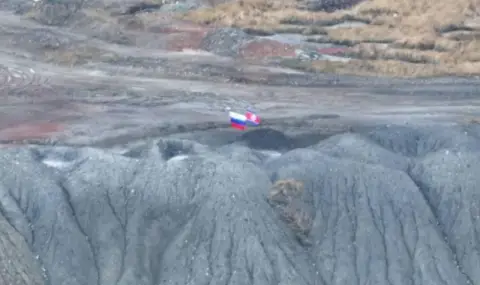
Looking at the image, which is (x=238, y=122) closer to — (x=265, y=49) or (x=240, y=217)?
(x=240, y=217)

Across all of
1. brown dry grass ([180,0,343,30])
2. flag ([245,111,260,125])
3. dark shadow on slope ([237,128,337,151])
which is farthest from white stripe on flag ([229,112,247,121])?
brown dry grass ([180,0,343,30])

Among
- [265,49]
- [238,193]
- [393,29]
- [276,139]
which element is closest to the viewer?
[238,193]

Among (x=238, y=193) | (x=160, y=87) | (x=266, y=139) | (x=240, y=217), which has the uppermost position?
(x=238, y=193)

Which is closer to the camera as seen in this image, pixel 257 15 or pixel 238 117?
pixel 238 117

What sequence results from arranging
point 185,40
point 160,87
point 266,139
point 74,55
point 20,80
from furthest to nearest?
point 185,40 < point 74,55 < point 20,80 < point 160,87 < point 266,139

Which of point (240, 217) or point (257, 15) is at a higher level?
point (257, 15)

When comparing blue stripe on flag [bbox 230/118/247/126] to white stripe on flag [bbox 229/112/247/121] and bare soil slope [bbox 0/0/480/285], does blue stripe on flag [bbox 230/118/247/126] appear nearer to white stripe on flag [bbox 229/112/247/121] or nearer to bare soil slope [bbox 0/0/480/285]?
white stripe on flag [bbox 229/112/247/121]

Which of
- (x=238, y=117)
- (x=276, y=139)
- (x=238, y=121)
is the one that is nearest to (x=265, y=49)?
(x=238, y=117)

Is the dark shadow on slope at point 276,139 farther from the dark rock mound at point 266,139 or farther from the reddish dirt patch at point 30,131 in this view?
the reddish dirt patch at point 30,131
